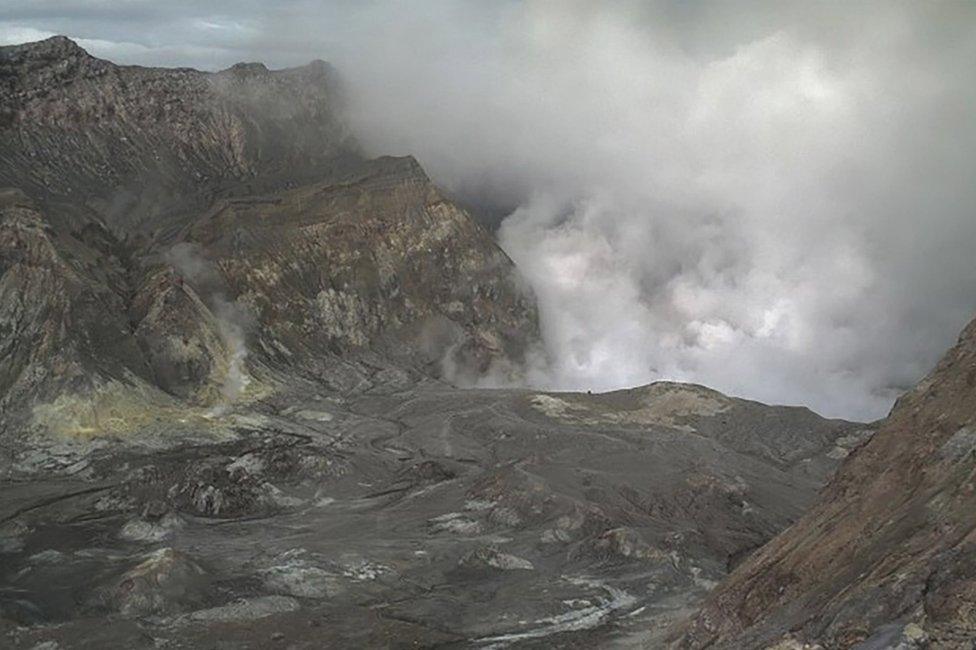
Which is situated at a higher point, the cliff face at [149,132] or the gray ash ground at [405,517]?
the cliff face at [149,132]

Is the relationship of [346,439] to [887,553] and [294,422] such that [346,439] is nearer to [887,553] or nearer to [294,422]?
[294,422]

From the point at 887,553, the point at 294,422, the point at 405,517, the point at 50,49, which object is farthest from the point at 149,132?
the point at 887,553

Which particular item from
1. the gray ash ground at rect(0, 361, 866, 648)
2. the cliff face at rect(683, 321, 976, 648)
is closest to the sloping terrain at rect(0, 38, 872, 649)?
the gray ash ground at rect(0, 361, 866, 648)

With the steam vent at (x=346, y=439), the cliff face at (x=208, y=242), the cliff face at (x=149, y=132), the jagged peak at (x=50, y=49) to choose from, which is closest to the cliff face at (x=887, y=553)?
the steam vent at (x=346, y=439)

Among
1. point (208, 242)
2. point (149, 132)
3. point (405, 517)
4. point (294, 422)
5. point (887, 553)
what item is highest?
point (149, 132)

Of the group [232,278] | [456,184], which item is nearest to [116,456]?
[232,278]

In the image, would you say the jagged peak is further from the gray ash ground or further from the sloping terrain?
the gray ash ground

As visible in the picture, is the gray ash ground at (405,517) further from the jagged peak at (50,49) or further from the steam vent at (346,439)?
the jagged peak at (50,49)
